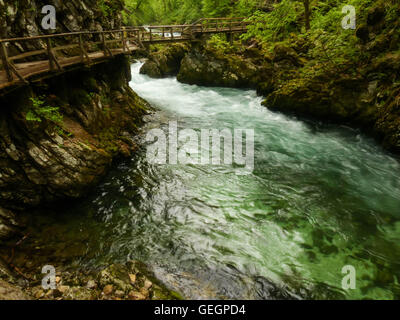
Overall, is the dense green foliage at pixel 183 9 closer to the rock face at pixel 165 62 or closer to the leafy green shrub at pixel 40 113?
the rock face at pixel 165 62

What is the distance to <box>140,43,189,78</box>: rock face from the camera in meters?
23.8

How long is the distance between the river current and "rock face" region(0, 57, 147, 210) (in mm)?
748

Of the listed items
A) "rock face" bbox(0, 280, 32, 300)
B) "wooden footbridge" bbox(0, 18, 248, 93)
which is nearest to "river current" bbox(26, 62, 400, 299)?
"rock face" bbox(0, 280, 32, 300)

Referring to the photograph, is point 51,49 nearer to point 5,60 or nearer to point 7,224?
point 5,60

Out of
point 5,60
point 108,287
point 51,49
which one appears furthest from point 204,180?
point 5,60

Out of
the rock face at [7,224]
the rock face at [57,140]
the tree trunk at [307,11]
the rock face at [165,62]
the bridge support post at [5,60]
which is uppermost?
the tree trunk at [307,11]

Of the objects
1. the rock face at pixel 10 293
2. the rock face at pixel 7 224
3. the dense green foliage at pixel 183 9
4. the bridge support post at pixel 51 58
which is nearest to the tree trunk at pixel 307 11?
the dense green foliage at pixel 183 9

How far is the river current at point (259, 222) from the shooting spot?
17.0 feet

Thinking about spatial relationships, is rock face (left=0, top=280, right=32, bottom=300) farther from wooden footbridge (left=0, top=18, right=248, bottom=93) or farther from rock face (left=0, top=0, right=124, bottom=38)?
rock face (left=0, top=0, right=124, bottom=38)

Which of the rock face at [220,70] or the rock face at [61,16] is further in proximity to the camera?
the rock face at [220,70]

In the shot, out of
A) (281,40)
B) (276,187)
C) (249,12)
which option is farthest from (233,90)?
(276,187)

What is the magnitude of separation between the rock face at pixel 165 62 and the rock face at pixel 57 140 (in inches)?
558

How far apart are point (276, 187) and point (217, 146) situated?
12.6 feet
